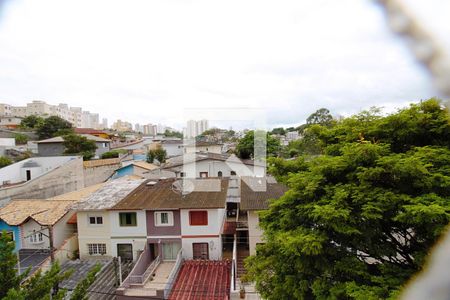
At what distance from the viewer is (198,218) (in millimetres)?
11133

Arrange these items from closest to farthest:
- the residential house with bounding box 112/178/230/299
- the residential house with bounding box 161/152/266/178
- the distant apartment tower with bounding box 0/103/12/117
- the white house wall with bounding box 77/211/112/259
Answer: the residential house with bounding box 112/178/230/299, the white house wall with bounding box 77/211/112/259, the residential house with bounding box 161/152/266/178, the distant apartment tower with bounding box 0/103/12/117

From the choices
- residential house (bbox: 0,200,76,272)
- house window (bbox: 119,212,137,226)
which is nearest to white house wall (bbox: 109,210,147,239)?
house window (bbox: 119,212,137,226)

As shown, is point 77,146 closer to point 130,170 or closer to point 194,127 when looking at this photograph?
point 130,170

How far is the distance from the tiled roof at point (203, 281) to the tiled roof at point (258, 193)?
2.23 metres

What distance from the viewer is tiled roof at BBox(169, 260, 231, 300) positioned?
9086mm

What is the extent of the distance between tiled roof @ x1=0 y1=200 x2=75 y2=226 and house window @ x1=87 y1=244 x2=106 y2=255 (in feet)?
5.60

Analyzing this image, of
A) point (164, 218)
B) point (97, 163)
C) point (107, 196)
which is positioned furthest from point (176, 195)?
point (97, 163)

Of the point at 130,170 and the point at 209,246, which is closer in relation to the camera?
the point at 209,246

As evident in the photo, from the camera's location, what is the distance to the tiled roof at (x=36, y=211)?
11570 mm

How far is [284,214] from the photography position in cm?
529

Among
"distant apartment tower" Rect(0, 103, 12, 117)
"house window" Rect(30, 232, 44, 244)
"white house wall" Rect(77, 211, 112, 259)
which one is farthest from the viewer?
"distant apartment tower" Rect(0, 103, 12, 117)

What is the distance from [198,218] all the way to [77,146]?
19094 mm

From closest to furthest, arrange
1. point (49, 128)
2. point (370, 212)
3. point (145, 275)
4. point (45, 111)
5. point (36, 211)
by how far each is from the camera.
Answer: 1. point (370, 212)
2. point (145, 275)
3. point (36, 211)
4. point (49, 128)
5. point (45, 111)

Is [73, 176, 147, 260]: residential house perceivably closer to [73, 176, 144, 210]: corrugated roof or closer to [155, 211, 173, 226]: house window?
[73, 176, 144, 210]: corrugated roof
